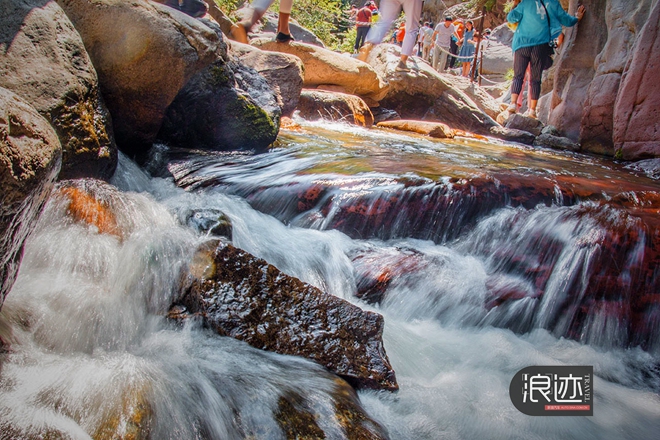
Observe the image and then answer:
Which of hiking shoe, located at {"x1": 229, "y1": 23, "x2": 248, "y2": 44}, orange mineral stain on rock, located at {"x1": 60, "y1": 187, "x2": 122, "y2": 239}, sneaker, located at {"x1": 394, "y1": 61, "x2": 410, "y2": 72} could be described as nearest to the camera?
orange mineral stain on rock, located at {"x1": 60, "y1": 187, "x2": 122, "y2": 239}

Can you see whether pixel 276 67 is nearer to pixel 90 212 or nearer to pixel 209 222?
pixel 209 222

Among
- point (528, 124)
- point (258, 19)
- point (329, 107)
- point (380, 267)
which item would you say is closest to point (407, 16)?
point (329, 107)

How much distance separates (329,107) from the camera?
9.35m

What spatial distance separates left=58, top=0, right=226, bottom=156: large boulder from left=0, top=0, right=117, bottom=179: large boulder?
53 cm

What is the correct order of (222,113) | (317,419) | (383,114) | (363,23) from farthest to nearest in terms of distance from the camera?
(363,23)
(383,114)
(222,113)
(317,419)

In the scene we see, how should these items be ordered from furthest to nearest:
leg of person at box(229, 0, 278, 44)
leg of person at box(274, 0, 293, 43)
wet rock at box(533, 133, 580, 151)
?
wet rock at box(533, 133, 580, 151), leg of person at box(274, 0, 293, 43), leg of person at box(229, 0, 278, 44)

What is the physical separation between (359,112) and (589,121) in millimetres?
4953

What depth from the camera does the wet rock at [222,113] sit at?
4918 mm

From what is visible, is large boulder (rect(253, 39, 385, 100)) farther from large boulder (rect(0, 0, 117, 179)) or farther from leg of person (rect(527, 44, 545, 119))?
large boulder (rect(0, 0, 117, 179))

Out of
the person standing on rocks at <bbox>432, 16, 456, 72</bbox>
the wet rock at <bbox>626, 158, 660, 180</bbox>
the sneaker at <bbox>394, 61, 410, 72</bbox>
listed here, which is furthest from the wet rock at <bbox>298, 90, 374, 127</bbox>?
the person standing on rocks at <bbox>432, 16, 456, 72</bbox>

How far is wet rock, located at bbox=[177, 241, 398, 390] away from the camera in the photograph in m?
2.19

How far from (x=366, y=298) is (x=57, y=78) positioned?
2832 millimetres

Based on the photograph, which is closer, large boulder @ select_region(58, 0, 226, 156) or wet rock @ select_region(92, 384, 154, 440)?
wet rock @ select_region(92, 384, 154, 440)

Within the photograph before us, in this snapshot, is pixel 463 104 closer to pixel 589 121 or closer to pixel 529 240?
pixel 589 121
